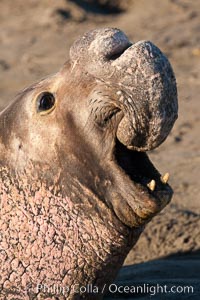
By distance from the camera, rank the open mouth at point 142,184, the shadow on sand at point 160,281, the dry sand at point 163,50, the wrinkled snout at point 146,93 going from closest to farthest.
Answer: the wrinkled snout at point 146,93, the open mouth at point 142,184, the shadow on sand at point 160,281, the dry sand at point 163,50

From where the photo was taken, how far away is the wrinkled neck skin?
11.0ft

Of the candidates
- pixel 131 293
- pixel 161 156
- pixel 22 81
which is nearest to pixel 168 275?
pixel 131 293

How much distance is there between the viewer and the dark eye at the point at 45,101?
3.38 m

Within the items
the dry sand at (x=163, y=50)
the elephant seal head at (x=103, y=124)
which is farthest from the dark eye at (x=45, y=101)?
the dry sand at (x=163, y=50)

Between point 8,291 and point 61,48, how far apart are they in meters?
6.77

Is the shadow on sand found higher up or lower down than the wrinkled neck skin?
lower down

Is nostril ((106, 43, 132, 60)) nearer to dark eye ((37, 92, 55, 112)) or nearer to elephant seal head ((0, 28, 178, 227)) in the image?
elephant seal head ((0, 28, 178, 227))

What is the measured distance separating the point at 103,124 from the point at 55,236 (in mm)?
469

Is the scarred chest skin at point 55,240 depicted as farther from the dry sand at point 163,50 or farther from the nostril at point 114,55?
the dry sand at point 163,50

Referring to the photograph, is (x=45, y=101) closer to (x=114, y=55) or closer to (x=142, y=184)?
(x=114, y=55)

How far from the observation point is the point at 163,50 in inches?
375

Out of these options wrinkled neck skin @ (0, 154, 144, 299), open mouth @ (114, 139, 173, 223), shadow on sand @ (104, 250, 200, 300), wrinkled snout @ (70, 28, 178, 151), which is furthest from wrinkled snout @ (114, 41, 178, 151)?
shadow on sand @ (104, 250, 200, 300)

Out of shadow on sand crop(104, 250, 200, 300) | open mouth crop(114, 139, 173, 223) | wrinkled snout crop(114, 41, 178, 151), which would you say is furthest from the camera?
shadow on sand crop(104, 250, 200, 300)

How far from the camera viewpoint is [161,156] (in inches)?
283
